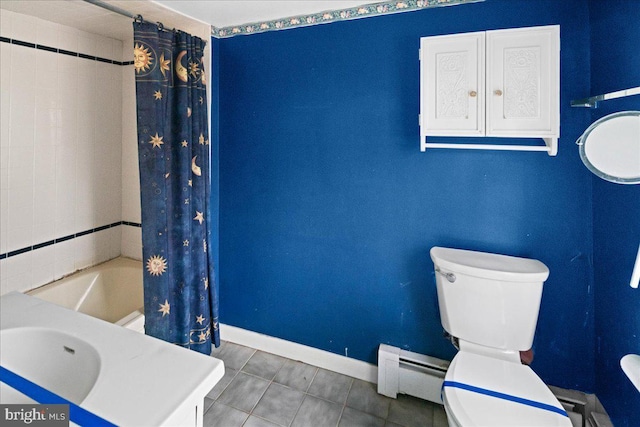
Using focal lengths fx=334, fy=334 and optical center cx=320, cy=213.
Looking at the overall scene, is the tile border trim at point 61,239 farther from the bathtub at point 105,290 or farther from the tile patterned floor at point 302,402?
the tile patterned floor at point 302,402

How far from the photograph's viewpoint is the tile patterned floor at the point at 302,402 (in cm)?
173

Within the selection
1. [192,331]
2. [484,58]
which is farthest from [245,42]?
[192,331]

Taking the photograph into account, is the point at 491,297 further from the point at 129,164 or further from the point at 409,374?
the point at 129,164

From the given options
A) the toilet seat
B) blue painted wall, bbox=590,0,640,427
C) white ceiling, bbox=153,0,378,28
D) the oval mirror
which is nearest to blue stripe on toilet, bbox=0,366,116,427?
the toilet seat

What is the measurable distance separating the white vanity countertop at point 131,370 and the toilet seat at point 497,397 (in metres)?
0.89

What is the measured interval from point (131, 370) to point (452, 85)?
165cm

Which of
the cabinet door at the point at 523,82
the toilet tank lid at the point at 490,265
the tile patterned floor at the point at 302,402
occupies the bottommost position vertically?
the tile patterned floor at the point at 302,402

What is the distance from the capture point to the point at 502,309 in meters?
1.50

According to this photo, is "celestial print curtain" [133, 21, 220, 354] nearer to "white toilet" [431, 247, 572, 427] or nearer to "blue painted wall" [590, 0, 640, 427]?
"white toilet" [431, 247, 572, 427]

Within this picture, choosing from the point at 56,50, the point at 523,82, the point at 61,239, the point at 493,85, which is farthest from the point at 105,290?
the point at 523,82

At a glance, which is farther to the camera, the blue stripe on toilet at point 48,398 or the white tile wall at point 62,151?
the white tile wall at point 62,151

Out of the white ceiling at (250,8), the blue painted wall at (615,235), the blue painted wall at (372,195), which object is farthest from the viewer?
the white ceiling at (250,8)

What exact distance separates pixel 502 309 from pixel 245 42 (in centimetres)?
213

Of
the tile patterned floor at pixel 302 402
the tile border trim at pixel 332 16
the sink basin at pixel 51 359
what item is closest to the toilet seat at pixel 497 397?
the tile patterned floor at pixel 302 402
